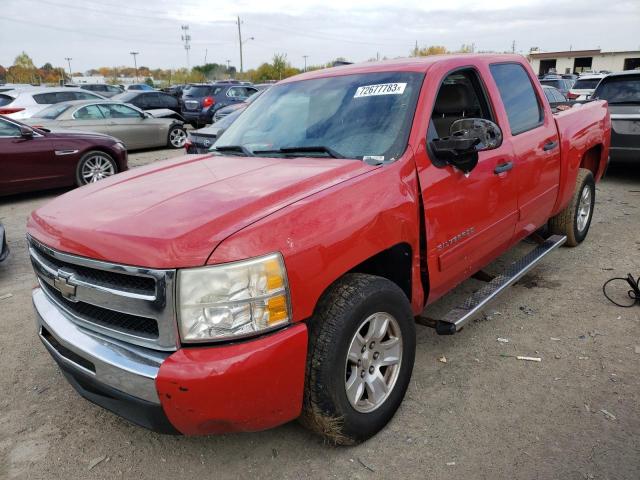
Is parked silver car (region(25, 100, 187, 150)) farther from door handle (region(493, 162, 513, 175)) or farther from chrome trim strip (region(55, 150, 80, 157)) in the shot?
door handle (region(493, 162, 513, 175))

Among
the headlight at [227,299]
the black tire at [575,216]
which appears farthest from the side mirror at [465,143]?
the black tire at [575,216]

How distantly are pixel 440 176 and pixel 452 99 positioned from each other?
3.36 feet

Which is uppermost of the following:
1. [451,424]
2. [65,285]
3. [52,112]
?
[52,112]

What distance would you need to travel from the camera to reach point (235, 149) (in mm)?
3494

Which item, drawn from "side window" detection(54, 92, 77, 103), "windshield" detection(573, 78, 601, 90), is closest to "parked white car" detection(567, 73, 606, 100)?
"windshield" detection(573, 78, 601, 90)

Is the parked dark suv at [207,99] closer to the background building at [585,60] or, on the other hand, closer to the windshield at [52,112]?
the windshield at [52,112]

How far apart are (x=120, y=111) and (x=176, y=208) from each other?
11.3 metres

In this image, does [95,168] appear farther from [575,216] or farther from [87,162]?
[575,216]

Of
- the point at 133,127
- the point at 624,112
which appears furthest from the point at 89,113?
A: the point at 624,112

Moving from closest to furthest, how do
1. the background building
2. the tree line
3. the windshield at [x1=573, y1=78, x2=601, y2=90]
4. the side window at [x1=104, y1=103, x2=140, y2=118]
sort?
the side window at [x1=104, y1=103, x2=140, y2=118]
the windshield at [x1=573, y1=78, x2=601, y2=90]
the background building
the tree line

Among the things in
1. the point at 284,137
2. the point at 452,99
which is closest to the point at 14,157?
the point at 284,137

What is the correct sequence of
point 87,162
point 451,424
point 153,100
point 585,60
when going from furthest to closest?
point 585,60
point 153,100
point 87,162
point 451,424

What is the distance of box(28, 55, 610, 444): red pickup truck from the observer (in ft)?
6.55

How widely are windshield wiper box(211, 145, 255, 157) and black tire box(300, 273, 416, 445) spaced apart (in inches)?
51.6
